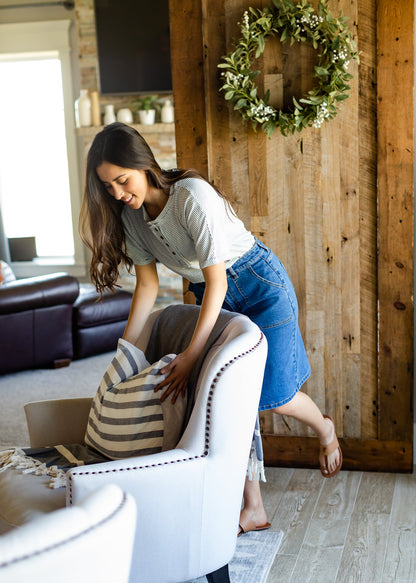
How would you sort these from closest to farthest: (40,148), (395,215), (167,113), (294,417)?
(294,417) → (395,215) → (167,113) → (40,148)

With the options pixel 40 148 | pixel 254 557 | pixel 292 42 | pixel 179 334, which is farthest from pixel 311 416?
pixel 40 148

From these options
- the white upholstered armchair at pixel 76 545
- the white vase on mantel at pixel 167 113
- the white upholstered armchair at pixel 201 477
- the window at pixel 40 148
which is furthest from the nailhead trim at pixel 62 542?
the window at pixel 40 148

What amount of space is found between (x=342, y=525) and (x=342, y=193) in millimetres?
1280

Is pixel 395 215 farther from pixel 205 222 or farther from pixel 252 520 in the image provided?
pixel 252 520

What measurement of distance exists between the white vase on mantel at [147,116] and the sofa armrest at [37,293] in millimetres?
2652

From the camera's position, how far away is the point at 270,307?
7.52 feet

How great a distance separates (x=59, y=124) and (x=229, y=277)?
238 inches

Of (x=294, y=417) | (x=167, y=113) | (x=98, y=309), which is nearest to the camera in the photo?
(x=294, y=417)

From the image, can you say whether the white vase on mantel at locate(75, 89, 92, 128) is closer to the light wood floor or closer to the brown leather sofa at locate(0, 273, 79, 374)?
the brown leather sofa at locate(0, 273, 79, 374)

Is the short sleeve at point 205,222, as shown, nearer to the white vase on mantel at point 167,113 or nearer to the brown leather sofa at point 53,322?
the brown leather sofa at point 53,322

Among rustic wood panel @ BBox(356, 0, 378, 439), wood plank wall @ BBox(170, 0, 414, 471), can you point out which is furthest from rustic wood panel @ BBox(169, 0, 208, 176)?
rustic wood panel @ BBox(356, 0, 378, 439)

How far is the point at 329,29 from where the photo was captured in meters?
2.62

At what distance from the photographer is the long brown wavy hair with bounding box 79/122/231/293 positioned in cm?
198

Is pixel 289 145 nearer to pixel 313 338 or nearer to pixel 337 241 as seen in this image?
pixel 337 241
